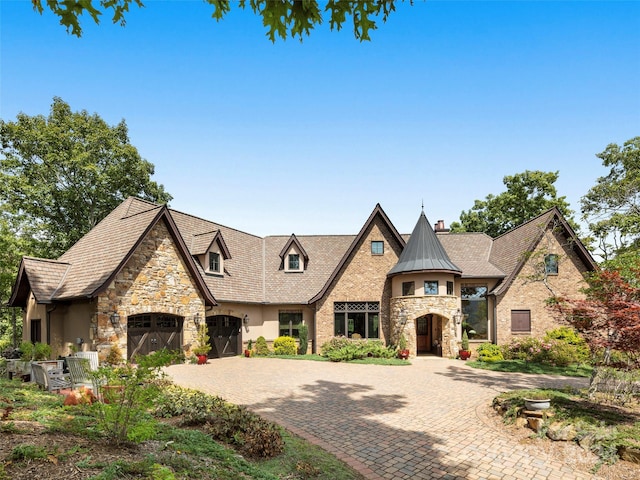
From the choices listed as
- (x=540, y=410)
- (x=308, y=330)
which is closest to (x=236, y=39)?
(x=540, y=410)

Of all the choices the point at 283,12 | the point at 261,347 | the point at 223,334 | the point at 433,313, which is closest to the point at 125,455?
the point at 283,12

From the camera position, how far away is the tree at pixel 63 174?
1102 inches

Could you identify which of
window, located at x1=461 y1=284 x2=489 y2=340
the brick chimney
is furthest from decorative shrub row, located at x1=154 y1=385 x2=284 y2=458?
the brick chimney

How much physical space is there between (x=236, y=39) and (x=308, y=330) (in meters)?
17.4

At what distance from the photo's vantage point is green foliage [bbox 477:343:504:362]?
18812 millimetres

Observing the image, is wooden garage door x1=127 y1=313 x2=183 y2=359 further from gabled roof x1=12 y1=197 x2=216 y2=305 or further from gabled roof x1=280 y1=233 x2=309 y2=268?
gabled roof x1=280 y1=233 x2=309 y2=268

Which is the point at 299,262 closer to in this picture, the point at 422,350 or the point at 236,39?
the point at 422,350

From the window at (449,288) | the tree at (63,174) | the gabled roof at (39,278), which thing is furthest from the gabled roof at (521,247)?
the tree at (63,174)

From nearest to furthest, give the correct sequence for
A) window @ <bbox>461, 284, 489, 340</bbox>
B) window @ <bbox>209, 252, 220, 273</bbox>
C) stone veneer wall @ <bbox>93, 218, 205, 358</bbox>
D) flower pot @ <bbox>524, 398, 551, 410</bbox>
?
flower pot @ <bbox>524, 398, 551, 410</bbox>
stone veneer wall @ <bbox>93, 218, 205, 358</bbox>
window @ <bbox>209, 252, 220, 273</bbox>
window @ <bbox>461, 284, 489, 340</bbox>

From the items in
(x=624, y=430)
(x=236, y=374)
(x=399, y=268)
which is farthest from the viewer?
(x=399, y=268)

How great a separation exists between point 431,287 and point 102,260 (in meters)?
15.7

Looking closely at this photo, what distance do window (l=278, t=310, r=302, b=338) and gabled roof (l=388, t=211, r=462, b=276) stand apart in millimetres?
5973

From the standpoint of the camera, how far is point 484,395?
37.2ft

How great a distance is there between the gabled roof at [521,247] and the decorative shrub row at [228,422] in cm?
1675
